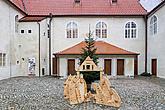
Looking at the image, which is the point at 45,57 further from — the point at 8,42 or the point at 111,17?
the point at 111,17

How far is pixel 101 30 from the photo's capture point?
98.5 ft

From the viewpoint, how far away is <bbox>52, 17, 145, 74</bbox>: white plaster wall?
29906 millimetres

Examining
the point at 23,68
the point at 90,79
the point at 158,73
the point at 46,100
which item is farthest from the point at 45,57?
the point at 46,100

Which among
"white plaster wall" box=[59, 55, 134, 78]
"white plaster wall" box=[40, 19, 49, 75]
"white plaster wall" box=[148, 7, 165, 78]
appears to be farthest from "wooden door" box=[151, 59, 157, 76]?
Result: "white plaster wall" box=[40, 19, 49, 75]

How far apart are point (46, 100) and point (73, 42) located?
18.0m

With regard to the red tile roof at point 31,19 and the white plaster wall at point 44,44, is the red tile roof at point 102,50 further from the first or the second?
the red tile roof at point 31,19

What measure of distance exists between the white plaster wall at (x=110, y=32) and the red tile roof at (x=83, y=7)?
0.63m

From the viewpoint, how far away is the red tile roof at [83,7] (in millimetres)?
30000

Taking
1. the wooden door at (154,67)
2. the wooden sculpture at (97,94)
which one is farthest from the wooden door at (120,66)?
the wooden sculpture at (97,94)

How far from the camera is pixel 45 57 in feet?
97.0

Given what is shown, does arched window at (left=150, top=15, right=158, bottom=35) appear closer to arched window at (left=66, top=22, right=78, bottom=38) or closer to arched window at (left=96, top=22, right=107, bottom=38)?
arched window at (left=96, top=22, right=107, bottom=38)

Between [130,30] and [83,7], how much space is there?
5569 millimetres

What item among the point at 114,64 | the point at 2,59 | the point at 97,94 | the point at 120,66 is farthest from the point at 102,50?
the point at 97,94

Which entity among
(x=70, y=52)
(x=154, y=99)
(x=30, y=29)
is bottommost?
(x=154, y=99)
